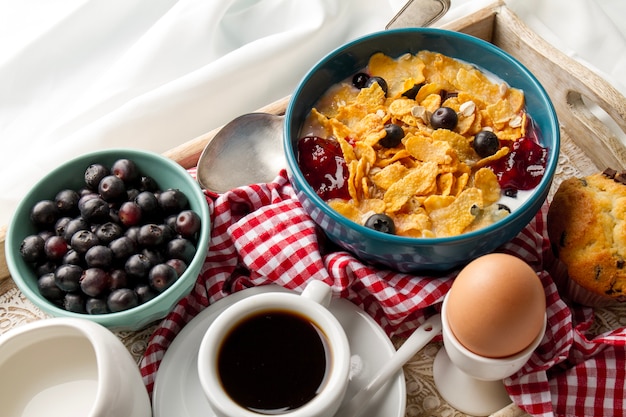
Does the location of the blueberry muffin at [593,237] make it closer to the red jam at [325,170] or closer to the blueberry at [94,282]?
the red jam at [325,170]

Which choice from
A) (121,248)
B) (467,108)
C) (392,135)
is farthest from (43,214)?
(467,108)

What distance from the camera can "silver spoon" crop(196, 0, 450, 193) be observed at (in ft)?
3.99

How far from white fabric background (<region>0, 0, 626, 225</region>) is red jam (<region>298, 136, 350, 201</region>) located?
379mm

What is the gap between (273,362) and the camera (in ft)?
3.09

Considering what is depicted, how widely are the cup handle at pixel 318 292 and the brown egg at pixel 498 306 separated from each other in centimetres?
18

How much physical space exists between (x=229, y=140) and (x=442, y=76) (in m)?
0.37

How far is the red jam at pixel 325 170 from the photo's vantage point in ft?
3.46

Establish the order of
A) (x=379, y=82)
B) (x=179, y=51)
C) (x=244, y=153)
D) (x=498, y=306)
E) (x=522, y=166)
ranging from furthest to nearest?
(x=179, y=51)
(x=244, y=153)
(x=379, y=82)
(x=522, y=166)
(x=498, y=306)

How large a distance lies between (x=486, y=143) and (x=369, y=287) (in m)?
0.27

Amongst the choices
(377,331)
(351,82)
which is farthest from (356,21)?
(377,331)

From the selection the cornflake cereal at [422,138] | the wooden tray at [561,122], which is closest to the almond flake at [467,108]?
the cornflake cereal at [422,138]

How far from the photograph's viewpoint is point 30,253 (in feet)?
3.42

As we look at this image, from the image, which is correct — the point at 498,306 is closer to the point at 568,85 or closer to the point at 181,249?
the point at 181,249

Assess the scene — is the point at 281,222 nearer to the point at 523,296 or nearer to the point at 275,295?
the point at 275,295
